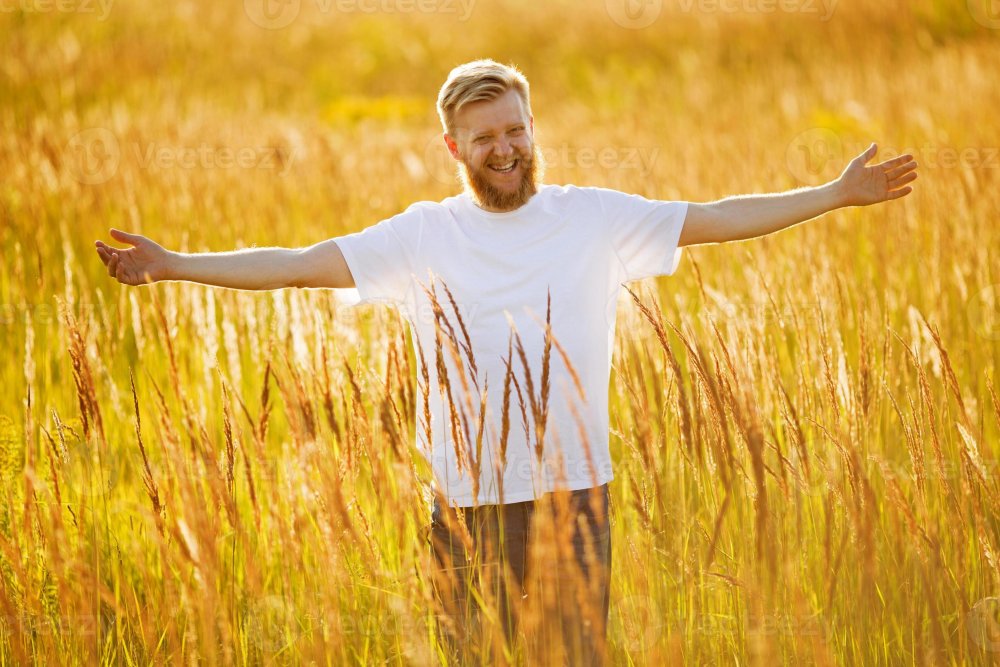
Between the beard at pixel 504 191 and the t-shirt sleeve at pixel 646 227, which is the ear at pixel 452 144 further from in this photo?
the t-shirt sleeve at pixel 646 227

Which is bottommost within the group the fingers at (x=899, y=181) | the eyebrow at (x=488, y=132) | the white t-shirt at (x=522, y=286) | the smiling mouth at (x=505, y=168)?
the white t-shirt at (x=522, y=286)

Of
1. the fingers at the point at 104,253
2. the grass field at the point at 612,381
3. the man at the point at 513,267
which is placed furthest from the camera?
the man at the point at 513,267

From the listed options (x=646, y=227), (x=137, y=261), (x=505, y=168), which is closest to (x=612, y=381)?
(x=646, y=227)

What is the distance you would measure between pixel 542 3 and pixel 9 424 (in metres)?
14.9

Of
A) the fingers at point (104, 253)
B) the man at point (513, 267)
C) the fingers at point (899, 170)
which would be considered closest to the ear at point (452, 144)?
the man at point (513, 267)

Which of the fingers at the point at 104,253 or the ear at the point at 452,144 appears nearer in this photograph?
the fingers at the point at 104,253

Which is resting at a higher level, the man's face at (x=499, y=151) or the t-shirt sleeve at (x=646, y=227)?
the man's face at (x=499, y=151)

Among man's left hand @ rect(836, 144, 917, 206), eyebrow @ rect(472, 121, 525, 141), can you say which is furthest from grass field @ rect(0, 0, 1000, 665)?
eyebrow @ rect(472, 121, 525, 141)

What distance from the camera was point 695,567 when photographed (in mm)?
2045

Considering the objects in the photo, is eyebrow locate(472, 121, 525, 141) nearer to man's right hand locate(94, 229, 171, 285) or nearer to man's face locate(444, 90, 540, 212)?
man's face locate(444, 90, 540, 212)

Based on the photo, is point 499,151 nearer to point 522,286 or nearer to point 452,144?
point 452,144

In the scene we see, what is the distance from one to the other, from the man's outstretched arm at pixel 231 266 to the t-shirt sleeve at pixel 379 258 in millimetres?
31

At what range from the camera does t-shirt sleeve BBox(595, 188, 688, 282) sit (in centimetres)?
220

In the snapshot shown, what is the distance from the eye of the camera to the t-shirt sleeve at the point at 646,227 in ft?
7.20
